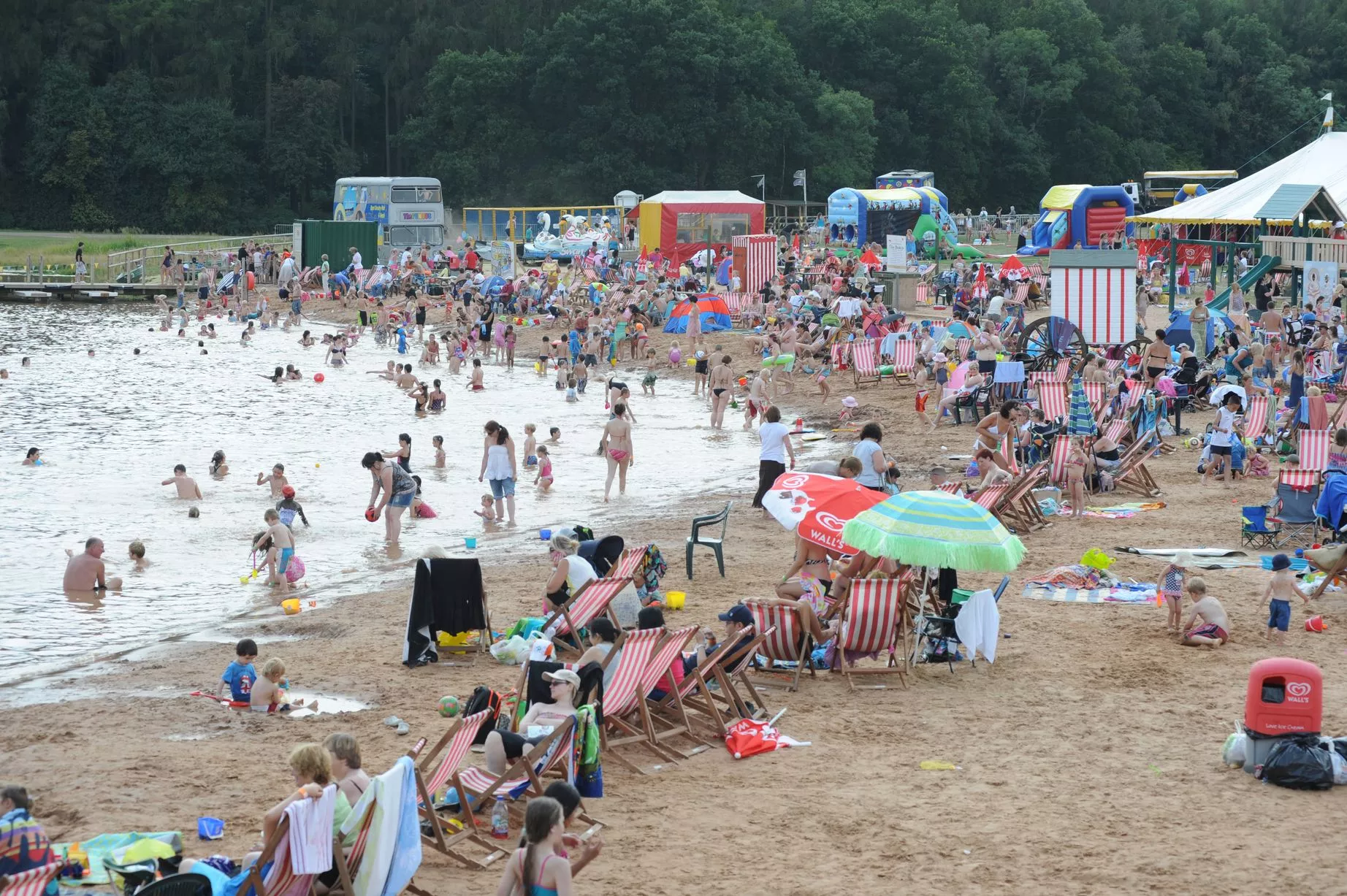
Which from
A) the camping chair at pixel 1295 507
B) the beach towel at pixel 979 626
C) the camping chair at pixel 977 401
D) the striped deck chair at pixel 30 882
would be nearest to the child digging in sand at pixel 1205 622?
the beach towel at pixel 979 626

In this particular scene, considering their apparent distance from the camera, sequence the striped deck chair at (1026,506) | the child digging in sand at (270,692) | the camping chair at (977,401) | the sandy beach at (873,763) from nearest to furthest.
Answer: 1. the sandy beach at (873,763)
2. the child digging in sand at (270,692)
3. the striped deck chair at (1026,506)
4. the camping chair at (977,401)

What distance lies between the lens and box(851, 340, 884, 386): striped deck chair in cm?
2261

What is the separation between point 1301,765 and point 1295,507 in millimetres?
5467

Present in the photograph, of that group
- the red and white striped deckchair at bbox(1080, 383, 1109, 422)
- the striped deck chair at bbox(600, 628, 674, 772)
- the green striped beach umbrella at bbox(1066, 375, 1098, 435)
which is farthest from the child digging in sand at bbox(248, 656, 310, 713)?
the red and white striped deckchair at bbox(1080, 383, 1109, 422)

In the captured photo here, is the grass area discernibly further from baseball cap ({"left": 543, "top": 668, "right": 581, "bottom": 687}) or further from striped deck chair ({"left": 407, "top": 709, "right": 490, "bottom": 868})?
striped deck chair ({"left": 407, "top": 709, "right": 490, "bottom": 868})

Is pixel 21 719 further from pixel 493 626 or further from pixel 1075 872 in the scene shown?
pixel 1075 872

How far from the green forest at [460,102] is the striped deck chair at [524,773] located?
163 feet

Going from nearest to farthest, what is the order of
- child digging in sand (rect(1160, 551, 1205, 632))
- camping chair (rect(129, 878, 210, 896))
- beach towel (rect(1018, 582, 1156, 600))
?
camping chair (rect(129, 878, 210, 896)) → child digging in sand (rect(1160, 551, 1205, 632)) → beach towel (rect(1018, 582, 1156, 600))

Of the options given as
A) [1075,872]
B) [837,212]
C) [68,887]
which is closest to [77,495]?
[68,887]

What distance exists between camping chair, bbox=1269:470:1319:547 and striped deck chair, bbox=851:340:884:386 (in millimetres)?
10770

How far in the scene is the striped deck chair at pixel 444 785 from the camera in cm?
626

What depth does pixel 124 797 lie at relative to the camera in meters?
7.09

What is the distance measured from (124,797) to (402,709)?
178 cm

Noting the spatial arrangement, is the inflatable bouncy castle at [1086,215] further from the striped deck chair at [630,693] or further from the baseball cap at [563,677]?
the baseball cap at [563,677]
